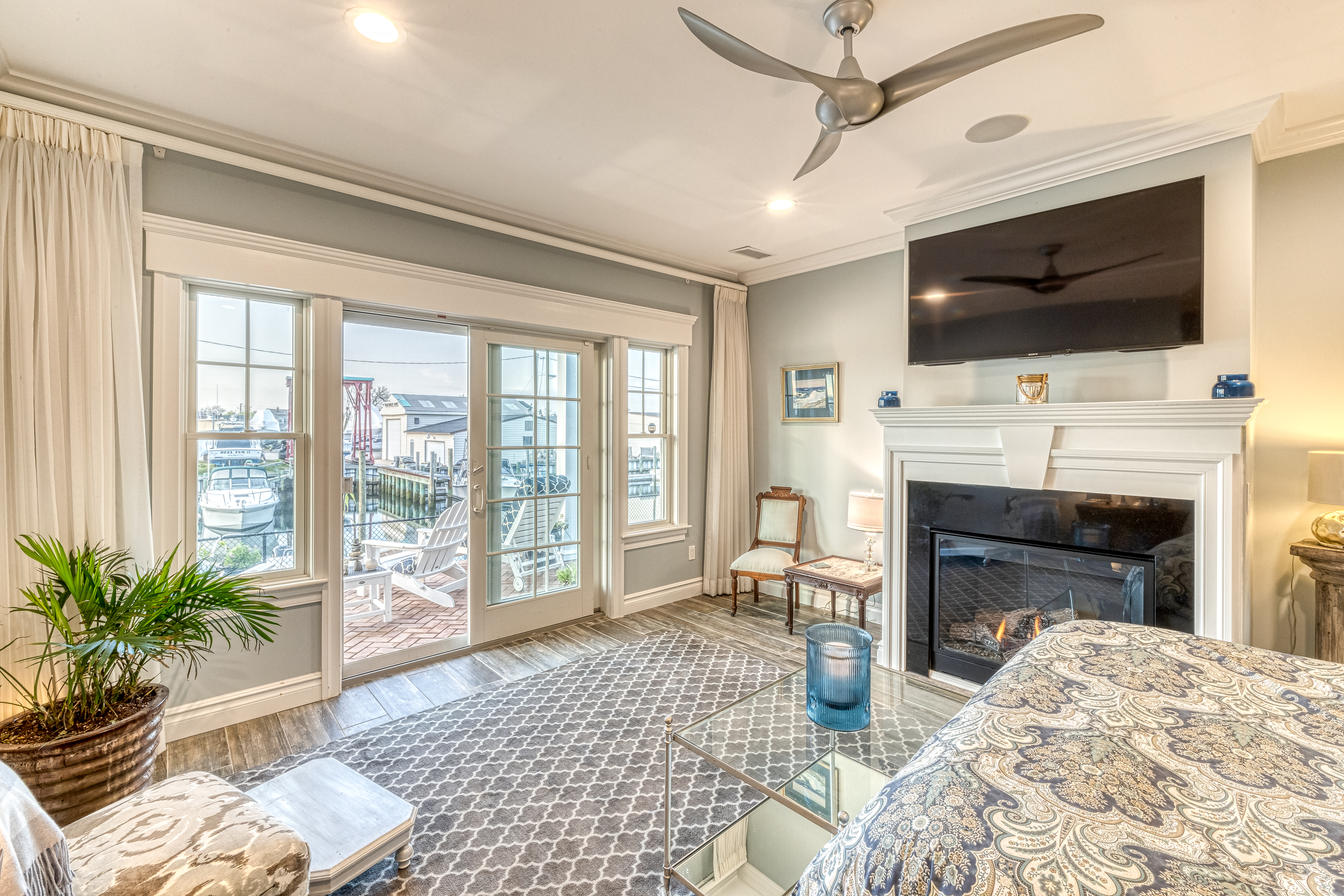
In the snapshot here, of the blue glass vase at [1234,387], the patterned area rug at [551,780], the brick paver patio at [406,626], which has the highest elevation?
the blue glass vase at [1234,387]

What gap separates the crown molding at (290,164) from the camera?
2.15 m

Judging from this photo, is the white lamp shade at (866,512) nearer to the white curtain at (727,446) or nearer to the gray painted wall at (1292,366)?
the white curtain at (727,446)

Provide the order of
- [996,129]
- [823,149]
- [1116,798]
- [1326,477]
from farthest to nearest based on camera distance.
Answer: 1. [996,129]
2. [1326,477]
3. [823,149]
4. [1116,798]

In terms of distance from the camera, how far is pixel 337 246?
2.88 meters

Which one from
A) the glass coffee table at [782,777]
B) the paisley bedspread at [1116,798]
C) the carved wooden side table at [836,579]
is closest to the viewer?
the paisley bedspread at [1116,798]

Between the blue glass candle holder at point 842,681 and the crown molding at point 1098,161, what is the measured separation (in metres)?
2.47

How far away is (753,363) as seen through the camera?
484 cm

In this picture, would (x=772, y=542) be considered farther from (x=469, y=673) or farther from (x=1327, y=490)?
(x=1327, y=490)

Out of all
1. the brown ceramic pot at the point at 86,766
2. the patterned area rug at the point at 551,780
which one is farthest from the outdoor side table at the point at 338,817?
the brown ceramic pot at the point at 86,766

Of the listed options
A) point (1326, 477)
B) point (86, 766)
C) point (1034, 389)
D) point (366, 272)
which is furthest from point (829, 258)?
point (86, 766)

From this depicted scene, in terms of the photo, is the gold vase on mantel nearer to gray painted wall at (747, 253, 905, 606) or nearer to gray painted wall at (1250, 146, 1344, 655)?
gray painted wall at (1250, 146, 1344, 655)

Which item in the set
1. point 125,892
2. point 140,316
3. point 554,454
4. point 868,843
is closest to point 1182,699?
point 868,843

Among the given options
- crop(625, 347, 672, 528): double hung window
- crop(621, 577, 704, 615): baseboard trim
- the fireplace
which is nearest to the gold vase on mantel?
the fireplace

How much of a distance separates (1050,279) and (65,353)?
427cm
